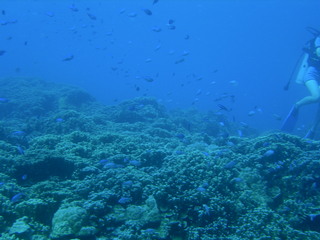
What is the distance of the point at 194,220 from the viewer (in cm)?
431

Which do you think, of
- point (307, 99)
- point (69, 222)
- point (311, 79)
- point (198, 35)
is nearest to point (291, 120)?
point (307, 99)

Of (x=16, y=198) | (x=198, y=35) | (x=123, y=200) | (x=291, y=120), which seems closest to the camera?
(x=16, y=198)

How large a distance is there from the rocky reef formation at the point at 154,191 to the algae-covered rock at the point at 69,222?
0.02 metres

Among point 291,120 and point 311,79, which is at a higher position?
point 311,79

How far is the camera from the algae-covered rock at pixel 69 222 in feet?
12.2

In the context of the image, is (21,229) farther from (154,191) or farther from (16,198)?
(154,191)

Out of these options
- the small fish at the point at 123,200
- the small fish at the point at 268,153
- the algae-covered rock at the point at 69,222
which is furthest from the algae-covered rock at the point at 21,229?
the small fish at the point at 268,153

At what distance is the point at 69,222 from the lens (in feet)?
12.4

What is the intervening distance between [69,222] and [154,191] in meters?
1.72

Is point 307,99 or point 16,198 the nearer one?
point 16,198

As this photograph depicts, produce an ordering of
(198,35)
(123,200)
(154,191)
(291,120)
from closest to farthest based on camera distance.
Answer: (123,200) < (154,191) < (291,120) < (198,35)

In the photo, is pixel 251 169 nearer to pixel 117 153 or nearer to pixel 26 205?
pixel 117 153

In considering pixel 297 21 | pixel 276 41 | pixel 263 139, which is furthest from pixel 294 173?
pixel 276 41

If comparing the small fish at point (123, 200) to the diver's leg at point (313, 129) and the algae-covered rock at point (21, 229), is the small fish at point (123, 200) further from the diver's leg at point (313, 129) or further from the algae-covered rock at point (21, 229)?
the diver's leg at point (313, 129)
